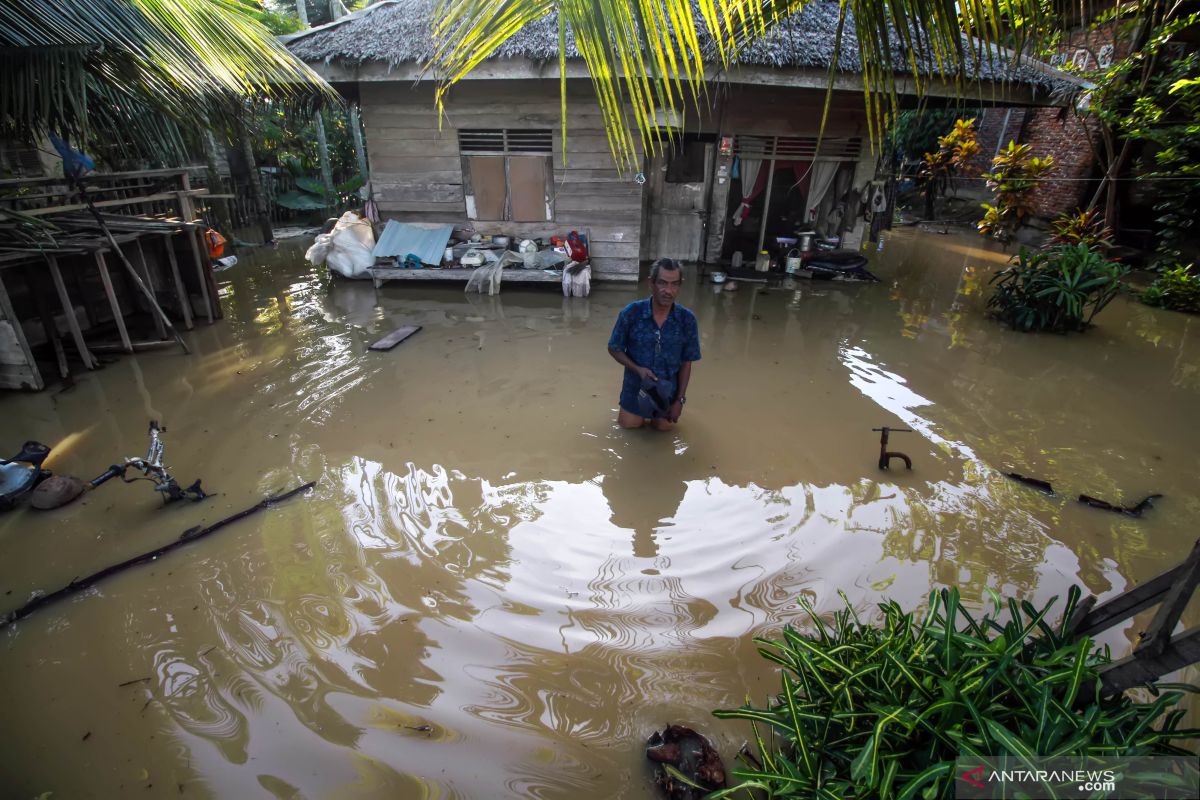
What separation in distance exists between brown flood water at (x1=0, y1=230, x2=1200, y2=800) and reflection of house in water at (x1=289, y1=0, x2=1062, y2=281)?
3437mm

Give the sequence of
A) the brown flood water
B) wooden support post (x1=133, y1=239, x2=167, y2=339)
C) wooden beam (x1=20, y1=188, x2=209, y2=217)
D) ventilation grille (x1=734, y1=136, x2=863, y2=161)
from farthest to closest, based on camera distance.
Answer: ventilation grille (x1=734, y1=136, x2=863, y2=161) < wooden support post (x1=133, y1=239, x2=167, y2=339) < wooden beam (x1=20, y1=188, x2=209, y2=217) < the brown flood water

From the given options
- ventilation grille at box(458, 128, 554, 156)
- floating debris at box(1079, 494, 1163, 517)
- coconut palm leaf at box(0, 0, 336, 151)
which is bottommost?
floating debris at box(1079, 494, 1163, 517)

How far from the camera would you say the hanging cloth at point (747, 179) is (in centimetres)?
1005

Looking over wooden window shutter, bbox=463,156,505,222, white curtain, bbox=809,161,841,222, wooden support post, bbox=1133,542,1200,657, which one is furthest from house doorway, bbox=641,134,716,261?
wooden support post, bbox=1133,542,1200,657

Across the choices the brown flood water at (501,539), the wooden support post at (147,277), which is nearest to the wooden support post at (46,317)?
the brown flood water at (501,539)

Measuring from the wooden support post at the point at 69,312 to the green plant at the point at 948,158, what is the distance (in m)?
16.4

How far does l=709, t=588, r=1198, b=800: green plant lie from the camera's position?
138 cm

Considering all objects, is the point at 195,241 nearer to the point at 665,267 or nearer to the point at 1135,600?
the point at 665,267

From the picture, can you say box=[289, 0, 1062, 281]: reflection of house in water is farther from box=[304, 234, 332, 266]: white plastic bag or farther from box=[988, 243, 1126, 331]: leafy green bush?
box=[988, 243, 1126, 331]: leafy green bush

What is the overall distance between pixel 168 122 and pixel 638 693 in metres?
5.92

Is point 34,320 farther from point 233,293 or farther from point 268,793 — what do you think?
point 268,793

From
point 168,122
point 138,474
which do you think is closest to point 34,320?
point 168,122

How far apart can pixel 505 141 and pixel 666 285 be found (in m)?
6.25

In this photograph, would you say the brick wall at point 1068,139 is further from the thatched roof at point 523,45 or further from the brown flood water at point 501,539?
the brown flood water at point 501,539
